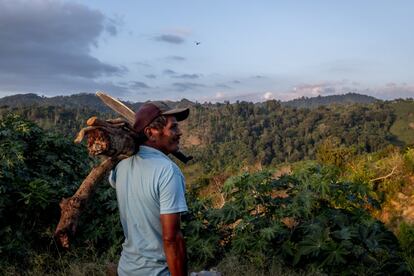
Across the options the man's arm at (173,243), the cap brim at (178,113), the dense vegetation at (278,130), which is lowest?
the dense vegetation at (278,130)

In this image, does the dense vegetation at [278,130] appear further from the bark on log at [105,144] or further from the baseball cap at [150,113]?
the baseball cap at [150,113]

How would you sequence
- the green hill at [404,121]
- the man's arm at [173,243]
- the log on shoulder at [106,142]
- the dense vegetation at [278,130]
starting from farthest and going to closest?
the green hill at [404,121], the dense vegetation at [278,130], the log on shoulder at [106,142], the man's arm at [173,243]

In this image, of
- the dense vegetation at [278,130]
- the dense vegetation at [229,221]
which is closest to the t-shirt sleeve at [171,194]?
the dense vegetation at [229,221]

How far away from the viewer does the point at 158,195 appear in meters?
1.78

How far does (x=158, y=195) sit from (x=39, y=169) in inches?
147

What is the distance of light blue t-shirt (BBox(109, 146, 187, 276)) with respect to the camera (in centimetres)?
173

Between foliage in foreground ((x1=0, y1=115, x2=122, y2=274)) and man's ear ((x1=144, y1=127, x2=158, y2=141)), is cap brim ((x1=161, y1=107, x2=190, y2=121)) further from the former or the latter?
foliage in foreground ((x1=0, y1=115, x2=122, y2=274))

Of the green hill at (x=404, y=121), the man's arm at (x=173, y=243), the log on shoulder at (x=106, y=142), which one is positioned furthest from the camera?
the green hill at (x=404, y=121)

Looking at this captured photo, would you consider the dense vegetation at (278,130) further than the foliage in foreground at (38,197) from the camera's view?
Yes

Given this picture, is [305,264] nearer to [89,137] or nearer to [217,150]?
[89,137]

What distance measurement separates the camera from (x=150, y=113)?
1.92 meters

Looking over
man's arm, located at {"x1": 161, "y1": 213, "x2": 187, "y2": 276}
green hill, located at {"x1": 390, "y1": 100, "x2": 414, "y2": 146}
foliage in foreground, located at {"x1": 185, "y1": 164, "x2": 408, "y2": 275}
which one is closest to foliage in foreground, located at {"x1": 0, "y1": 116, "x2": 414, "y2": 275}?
foliage in foreground, located at {"x1": 185, "y1": 164, "x2": 408, "y2": 275}

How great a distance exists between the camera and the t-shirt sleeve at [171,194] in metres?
1.71

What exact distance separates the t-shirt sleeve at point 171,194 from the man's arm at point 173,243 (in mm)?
26
